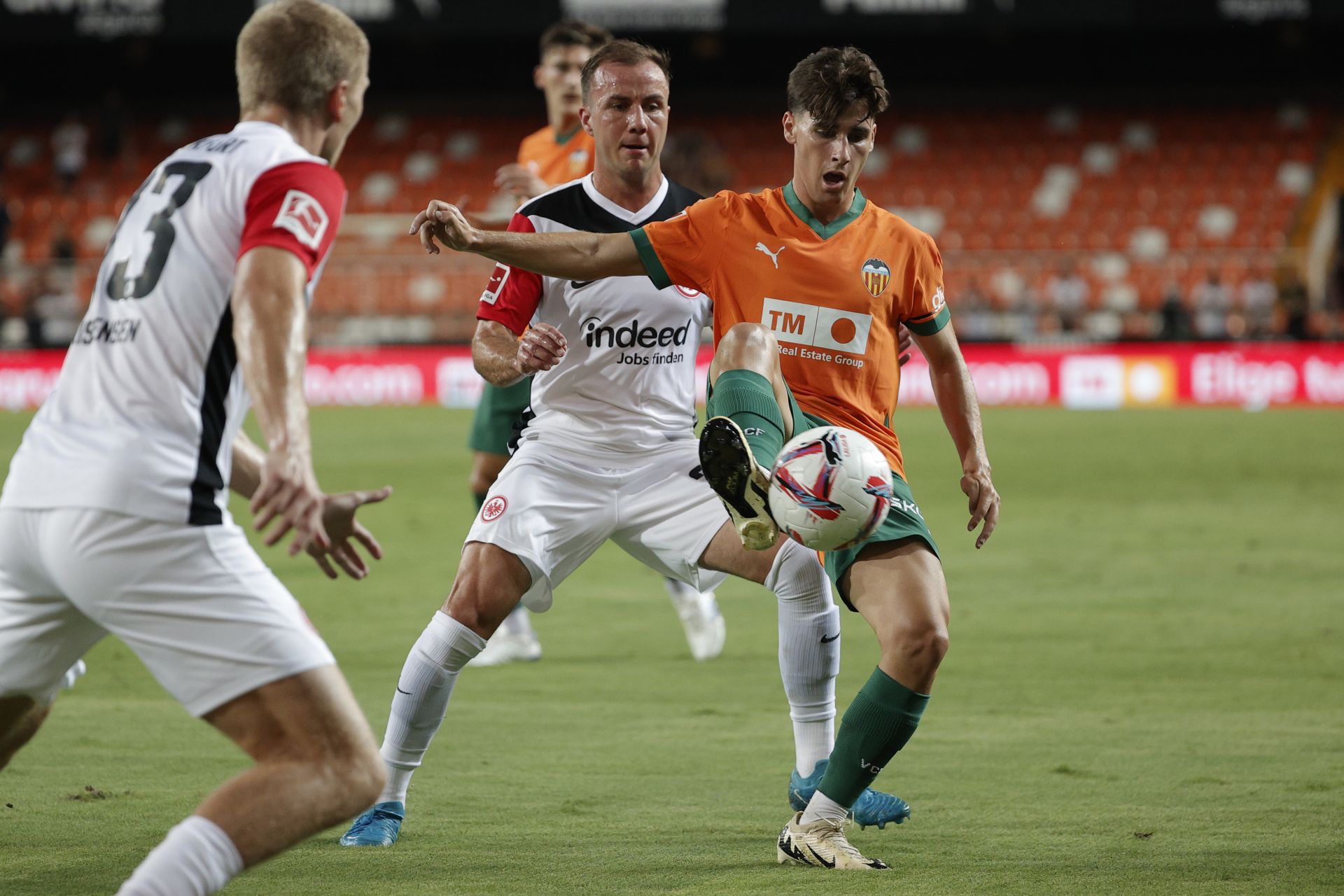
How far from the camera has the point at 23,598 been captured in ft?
10.2

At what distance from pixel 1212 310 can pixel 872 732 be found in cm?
2043

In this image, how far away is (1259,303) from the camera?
23.3 m

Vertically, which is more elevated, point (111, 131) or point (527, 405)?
point (111, 131)

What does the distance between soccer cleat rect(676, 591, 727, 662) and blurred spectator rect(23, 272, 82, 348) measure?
16965mm

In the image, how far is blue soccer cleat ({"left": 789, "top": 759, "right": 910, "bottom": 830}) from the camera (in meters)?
4.56

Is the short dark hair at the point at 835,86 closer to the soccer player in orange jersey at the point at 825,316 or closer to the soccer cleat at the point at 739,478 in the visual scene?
the soccer player in orange jersey at the point at 825,316

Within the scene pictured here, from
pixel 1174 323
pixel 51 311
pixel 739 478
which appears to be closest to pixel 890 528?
pixel 739 478

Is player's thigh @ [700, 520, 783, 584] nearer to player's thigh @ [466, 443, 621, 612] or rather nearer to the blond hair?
player's thigh @ [466, 443, 621, 612]

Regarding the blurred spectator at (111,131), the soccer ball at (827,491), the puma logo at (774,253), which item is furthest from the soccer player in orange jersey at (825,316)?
the blurred spectator at (111,131)

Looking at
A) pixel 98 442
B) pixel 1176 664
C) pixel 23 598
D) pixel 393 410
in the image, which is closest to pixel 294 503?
pixel 98 442

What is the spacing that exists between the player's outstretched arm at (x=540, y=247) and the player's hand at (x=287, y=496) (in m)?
1.51

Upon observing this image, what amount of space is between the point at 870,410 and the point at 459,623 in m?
1.38

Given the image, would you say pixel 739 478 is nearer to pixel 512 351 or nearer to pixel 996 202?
pixel 512 351

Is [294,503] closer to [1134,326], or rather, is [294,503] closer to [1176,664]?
[1176,664]
